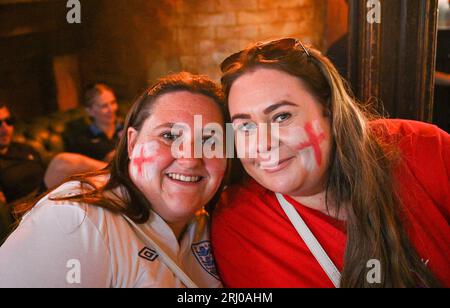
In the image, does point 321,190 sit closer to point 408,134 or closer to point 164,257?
point 408,134

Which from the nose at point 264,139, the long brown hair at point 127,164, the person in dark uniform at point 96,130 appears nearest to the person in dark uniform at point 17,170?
the person in dark uniform at point 96,130

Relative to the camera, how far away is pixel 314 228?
113cm

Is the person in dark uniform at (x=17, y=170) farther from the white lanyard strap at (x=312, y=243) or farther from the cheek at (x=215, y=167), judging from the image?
the white lanyard strap at (x=312, y=243)

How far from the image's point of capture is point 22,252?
0.90 metres

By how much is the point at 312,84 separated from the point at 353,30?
40 centimetres

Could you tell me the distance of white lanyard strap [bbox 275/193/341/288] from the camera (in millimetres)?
1074

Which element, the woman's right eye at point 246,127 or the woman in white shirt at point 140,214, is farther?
the woman's right eye at point 246,127

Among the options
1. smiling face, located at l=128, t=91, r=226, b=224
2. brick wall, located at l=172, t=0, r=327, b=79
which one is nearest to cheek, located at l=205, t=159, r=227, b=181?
smiling face, located at l=128, t=91, r=226, b=224

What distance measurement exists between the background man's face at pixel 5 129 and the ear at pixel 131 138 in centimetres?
51

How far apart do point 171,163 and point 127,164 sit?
0.44 ft

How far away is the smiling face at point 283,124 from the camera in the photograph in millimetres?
1069

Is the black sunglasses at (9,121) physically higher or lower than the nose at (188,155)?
A: higher

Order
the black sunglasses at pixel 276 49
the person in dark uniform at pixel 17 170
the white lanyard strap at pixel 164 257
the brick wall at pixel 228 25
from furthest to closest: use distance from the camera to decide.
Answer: the person in dark uniform at pixel 17 170 → the brick wall at pixel 228 25 → the black sunglasses at pixel 276 49 → the white lanyard strap at pixel 164 257
